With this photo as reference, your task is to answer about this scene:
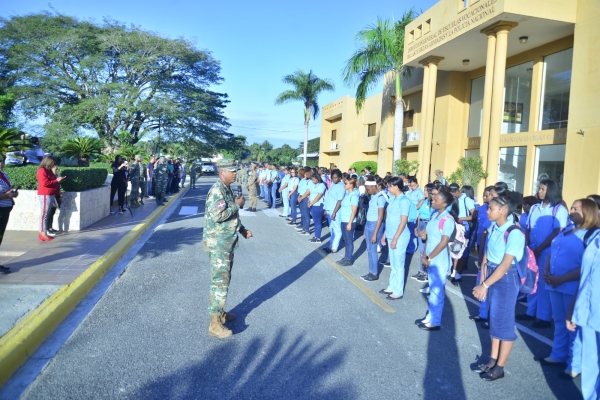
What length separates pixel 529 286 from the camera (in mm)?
4035

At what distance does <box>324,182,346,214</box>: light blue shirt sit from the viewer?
9449 mm

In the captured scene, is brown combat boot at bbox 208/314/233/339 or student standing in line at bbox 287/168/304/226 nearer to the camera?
brown combat boot at bbox 208/314/233/339

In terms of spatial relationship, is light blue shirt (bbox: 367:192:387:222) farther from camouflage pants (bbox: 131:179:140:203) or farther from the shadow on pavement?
camouflage pants (bbox: 131:179:140:203)

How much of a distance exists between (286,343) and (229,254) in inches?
43.8

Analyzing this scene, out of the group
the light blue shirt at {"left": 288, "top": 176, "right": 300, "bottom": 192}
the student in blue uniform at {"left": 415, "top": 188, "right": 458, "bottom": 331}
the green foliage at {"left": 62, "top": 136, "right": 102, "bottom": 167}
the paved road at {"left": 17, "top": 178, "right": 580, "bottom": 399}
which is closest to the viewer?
the paved road at {"left": 17, "top": 178, "right": 580, "bottom": 399}

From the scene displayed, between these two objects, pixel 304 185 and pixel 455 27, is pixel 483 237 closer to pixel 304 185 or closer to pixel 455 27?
pixel 304 185

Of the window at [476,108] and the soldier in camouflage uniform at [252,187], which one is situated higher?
the window at [476,108]

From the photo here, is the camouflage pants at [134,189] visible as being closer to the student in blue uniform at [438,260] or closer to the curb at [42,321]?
the curb at [42,321]

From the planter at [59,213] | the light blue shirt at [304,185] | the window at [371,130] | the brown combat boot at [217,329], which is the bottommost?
the brown combat boot at [217,329]

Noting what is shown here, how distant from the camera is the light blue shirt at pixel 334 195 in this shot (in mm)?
9449

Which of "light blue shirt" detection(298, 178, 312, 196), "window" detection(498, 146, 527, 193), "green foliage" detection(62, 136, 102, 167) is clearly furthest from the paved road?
"window" detection(498, 146, 527, 193)

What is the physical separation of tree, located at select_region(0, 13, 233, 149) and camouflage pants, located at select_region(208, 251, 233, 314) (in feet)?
110

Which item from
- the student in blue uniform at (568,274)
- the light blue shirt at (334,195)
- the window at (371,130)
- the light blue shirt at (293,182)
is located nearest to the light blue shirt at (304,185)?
the light blue shirt at (293,182)

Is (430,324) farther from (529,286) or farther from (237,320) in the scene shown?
(237,320)
